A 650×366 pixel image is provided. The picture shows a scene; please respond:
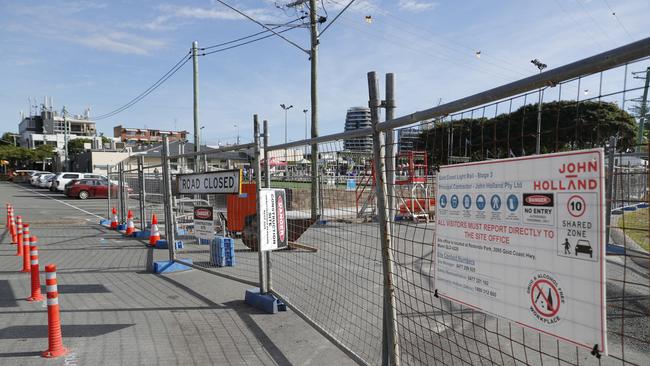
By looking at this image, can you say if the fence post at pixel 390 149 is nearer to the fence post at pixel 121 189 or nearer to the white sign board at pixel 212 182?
the white sign board at pixel 212 182

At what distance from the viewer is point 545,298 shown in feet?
7.26

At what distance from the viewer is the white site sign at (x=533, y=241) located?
198 cm

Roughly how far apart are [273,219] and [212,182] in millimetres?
1668

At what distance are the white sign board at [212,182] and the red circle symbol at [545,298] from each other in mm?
4604

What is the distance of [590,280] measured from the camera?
1991mm

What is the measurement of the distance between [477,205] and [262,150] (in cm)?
388

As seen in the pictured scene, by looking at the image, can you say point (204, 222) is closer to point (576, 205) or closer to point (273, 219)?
point (273, 219)


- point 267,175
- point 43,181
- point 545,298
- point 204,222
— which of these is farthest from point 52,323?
point 43,181

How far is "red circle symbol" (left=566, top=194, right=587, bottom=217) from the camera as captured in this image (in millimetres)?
1998

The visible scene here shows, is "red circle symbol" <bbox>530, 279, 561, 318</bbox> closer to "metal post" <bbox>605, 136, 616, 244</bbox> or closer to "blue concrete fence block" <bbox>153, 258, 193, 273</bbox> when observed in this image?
"metal post" <bbox>605, 136, 616, 244</bbox>

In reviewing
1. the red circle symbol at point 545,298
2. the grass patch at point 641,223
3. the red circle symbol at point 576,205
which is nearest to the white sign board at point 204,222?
the red circle symbol at point 545,298

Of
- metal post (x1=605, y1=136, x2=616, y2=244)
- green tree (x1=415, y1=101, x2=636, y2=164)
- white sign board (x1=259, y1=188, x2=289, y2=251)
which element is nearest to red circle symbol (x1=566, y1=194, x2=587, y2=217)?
metal post (x1=605, y1=136, x2=616, y2=244)

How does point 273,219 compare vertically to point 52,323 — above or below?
above

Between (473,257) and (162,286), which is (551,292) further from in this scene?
(162,286)
